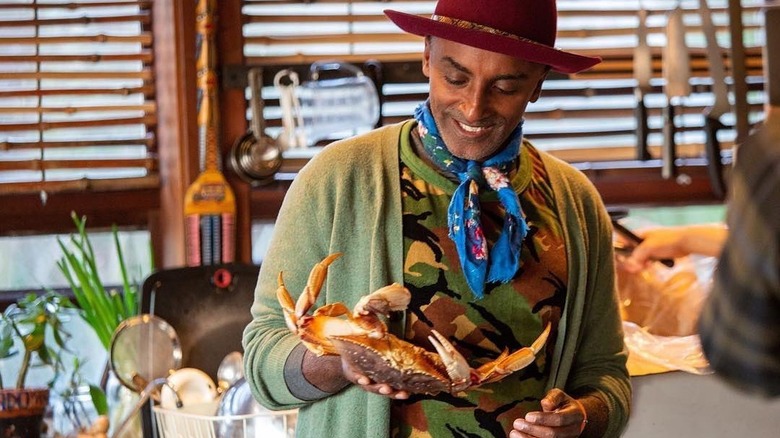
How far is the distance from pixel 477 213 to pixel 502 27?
0.25m

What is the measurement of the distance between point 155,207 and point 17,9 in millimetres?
561

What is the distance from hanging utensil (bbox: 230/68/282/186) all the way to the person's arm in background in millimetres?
931

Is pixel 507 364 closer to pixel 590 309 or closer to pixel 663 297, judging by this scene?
pixel 590 309

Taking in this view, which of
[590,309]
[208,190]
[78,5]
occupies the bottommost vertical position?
[208,190]

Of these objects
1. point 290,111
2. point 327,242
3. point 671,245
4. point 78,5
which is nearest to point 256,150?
point 290,111

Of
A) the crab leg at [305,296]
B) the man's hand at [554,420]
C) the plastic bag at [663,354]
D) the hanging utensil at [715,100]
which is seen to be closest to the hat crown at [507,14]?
the crab leg at [305,296]

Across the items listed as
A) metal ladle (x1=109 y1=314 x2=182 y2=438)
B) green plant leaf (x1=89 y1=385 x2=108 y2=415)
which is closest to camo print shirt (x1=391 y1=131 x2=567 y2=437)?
metal ladle (x1=109 y1=314 x2=182 y2=438)

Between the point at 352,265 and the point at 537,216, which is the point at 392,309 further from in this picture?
the point at 537,216

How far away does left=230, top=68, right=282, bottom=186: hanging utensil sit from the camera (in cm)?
294

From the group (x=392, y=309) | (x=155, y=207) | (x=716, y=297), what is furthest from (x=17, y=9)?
(x=716, y=297)

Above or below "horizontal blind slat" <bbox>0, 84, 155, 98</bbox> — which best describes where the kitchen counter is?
below

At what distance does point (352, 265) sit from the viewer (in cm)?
170

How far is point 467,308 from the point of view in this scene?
1679 mm

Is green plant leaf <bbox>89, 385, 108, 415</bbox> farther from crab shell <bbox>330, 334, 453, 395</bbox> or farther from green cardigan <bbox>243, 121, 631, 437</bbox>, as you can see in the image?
crab shell <bbox>330, 334, 453, 395</bbox>
